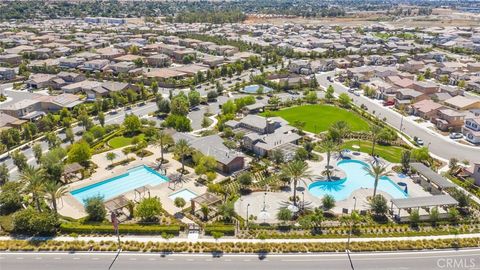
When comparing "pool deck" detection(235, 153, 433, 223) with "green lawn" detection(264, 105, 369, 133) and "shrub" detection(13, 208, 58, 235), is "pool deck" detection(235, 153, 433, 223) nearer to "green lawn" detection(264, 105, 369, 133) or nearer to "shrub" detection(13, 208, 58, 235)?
"shrub" detection(13, 208, 58, 235)

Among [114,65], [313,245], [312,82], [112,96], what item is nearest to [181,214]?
[313,245]

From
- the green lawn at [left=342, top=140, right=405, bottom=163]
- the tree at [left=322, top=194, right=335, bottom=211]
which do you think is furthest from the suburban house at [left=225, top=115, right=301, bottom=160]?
the tree at [left=322, top=194, right=335, bottom=211]

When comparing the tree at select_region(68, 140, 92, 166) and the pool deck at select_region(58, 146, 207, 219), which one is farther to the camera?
the tree at select_region(68, 140, 92, 166)

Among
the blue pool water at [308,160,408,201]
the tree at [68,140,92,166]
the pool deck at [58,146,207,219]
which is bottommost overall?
the blue pool water at [308,160,408,201]

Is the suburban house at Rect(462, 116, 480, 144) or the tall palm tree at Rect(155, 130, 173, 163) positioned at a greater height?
the tall palm tree at Rect(155, 130, 173, 163)

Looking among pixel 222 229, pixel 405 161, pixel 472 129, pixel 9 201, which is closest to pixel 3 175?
pixel 9 201

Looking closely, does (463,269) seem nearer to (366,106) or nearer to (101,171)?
(101,171)

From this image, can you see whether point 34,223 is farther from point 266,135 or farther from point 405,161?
point 405,161
